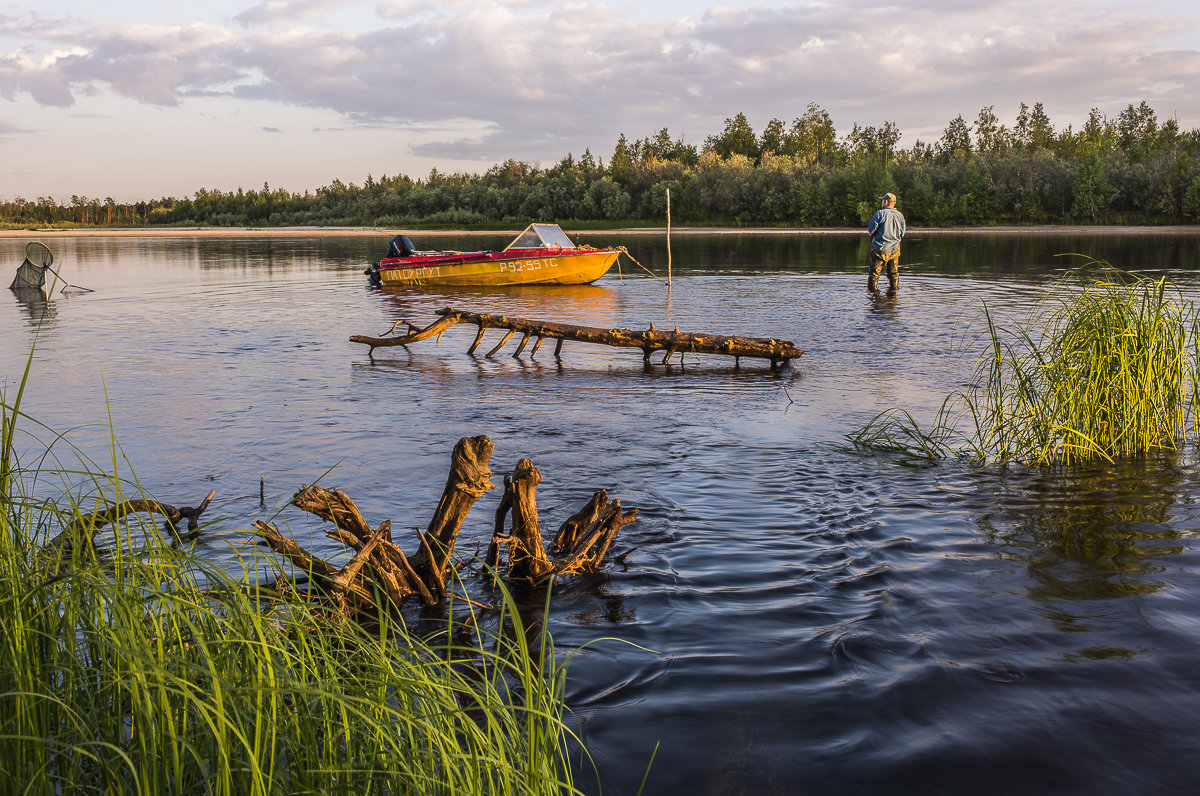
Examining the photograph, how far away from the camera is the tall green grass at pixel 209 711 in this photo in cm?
237

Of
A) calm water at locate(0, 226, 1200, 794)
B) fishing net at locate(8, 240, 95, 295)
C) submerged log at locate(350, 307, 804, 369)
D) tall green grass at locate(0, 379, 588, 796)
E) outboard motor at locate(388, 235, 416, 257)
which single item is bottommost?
calm water at locate(0, 226, 1200, 794)

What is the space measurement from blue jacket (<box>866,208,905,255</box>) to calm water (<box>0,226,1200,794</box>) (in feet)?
26.2

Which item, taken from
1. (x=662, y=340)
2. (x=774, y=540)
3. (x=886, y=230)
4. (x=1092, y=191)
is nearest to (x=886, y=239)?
(x=886, y=230)

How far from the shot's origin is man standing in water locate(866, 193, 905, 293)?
898 inches

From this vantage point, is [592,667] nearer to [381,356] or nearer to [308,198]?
[381,356]

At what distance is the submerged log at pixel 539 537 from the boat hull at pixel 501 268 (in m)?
22.8

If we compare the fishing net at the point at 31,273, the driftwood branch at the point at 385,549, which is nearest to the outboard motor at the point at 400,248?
the fishing net at the point at 31,273

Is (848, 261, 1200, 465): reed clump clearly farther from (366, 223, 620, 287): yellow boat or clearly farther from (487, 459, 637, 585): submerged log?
(366, 223, 620, 287): yellow boat

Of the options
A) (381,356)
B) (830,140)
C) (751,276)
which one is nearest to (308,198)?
(830,140)

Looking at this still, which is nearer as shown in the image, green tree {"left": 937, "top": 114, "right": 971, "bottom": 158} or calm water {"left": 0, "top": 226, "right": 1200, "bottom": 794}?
calm water {"left": 0, "top": 226, "right": 1200, "bottom": 794}

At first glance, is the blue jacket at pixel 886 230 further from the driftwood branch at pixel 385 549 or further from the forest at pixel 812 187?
the forest at pixel 812 187

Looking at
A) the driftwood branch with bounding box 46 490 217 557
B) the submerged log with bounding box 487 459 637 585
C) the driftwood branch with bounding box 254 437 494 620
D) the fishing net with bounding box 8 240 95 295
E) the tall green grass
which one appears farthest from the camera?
the fishing net with bounding box 8 240 95 295

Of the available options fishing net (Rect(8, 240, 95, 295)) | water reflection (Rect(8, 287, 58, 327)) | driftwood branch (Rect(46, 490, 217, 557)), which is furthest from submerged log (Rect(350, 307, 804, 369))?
fishing net (Rect(8, 240, 95, 295))

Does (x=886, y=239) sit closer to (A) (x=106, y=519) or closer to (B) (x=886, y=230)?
(B) (x=886, y=230)
